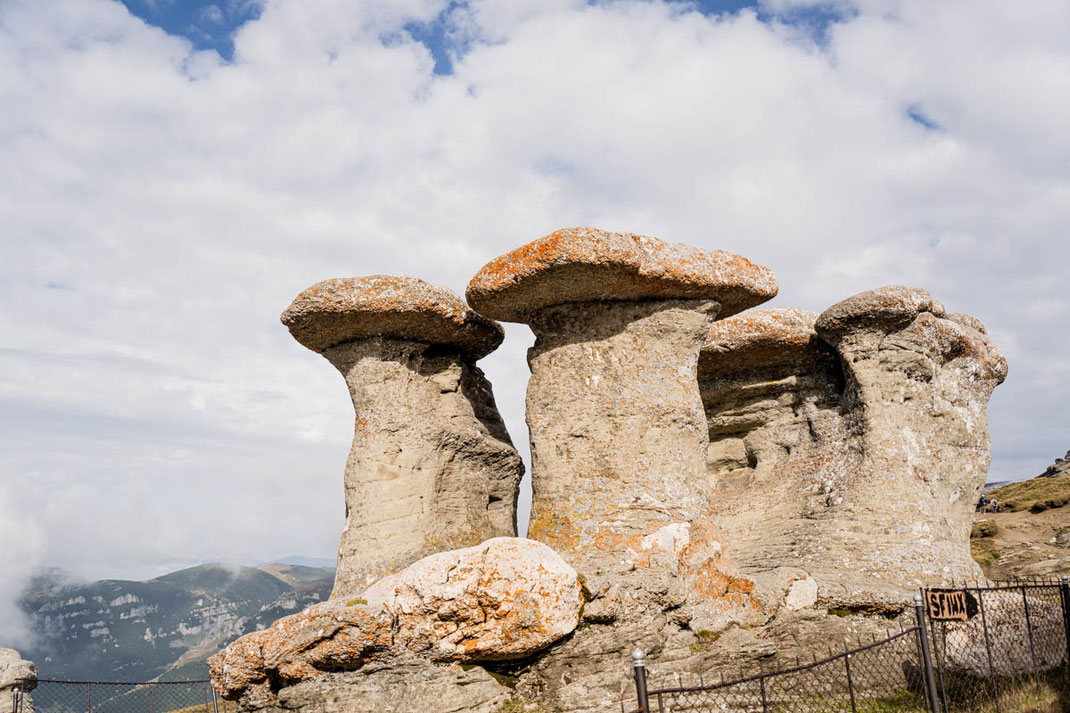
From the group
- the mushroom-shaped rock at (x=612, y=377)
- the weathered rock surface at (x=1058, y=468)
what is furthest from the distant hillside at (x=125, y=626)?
the mushroom-shaped rock at (x=612, y=377)

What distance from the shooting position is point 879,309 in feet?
34.7

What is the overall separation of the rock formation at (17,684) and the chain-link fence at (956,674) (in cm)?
845

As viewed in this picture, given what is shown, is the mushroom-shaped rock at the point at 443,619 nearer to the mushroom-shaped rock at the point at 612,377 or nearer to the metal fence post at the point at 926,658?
the mushroom-shaped rock at the point at 612,377

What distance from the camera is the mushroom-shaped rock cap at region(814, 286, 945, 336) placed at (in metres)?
10.6

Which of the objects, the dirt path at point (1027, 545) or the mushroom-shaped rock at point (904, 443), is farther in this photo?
the dirt path at point (1027, 545)

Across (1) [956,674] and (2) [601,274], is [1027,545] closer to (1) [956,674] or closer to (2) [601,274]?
(1) [956,674]

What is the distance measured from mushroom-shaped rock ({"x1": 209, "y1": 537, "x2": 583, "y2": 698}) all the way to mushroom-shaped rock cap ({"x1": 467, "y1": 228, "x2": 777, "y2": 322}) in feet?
9.32

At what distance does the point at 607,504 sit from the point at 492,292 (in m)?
2.58

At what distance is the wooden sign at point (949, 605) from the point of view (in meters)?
6.41

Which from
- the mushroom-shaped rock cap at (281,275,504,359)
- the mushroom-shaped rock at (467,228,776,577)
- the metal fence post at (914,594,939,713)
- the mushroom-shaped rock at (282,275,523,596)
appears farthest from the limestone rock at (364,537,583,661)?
the mushroom-shaped rock cap at (281,275,504,359)

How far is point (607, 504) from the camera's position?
826 centimetres

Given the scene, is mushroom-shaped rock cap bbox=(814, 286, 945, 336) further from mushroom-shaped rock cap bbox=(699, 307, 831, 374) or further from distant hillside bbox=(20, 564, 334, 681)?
distant hillside bbox=(20, 564, 334, 681)

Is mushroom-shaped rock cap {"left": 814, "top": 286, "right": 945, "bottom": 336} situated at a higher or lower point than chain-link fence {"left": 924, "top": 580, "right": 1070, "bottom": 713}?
higher

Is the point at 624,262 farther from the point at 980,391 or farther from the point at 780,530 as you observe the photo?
the point at 980,391
